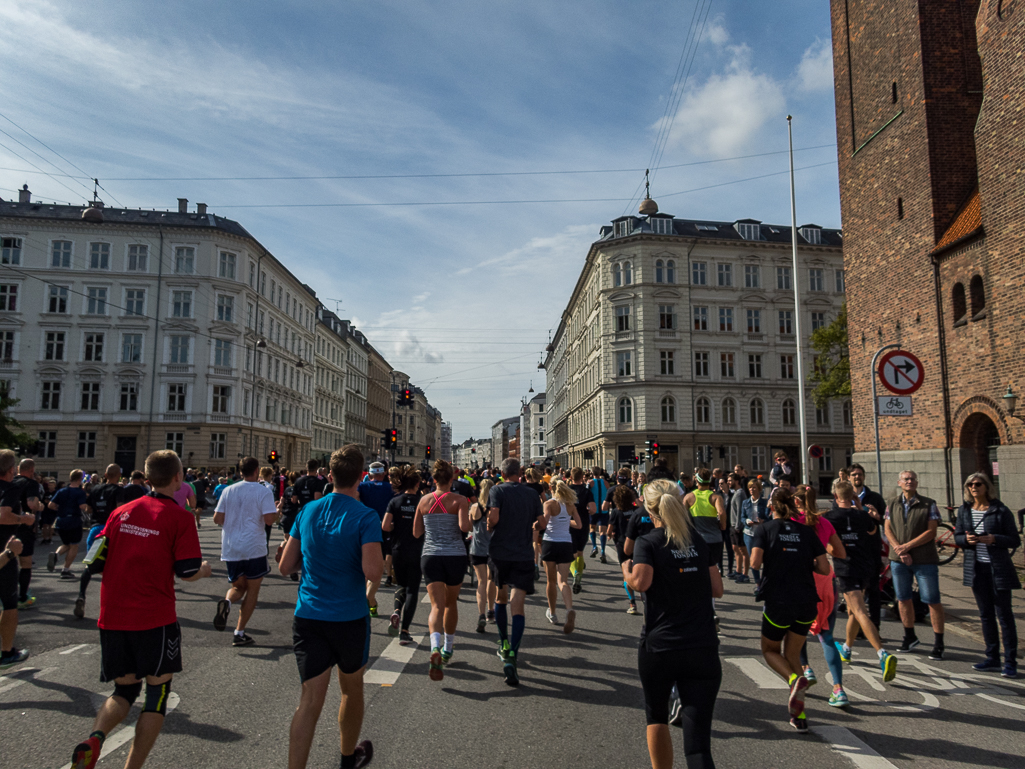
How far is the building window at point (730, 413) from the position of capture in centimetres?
4719

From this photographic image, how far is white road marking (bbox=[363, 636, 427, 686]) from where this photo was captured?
19.9ft

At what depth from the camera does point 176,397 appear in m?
45.5

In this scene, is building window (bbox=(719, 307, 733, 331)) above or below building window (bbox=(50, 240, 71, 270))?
below

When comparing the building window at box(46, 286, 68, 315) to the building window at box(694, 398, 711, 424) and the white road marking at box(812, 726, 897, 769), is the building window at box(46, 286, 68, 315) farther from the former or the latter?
the white road marking at box(812, 726, 897, 769)

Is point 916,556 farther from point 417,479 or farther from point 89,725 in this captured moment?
point 89,725

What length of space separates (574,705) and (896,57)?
19484mm

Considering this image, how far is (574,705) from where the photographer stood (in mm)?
5469

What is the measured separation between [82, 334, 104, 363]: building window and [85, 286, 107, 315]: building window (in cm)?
162

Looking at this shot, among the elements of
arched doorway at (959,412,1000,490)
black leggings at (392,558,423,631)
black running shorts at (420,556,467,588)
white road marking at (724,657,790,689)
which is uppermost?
arched doorway at (959,412,1000,490)

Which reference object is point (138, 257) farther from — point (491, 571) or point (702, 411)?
point (491, 571)

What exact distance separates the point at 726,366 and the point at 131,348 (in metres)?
40.7

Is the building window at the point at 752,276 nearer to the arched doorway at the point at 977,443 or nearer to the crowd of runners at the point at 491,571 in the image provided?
the arched doorway at the point at 977,443

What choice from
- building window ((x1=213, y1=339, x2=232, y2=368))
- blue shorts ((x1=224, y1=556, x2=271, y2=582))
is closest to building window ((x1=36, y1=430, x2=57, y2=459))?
building window ((x1=213, y1=339, x2=232, y2=368))

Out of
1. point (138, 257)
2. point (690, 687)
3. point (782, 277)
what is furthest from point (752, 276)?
point (690, 687)
